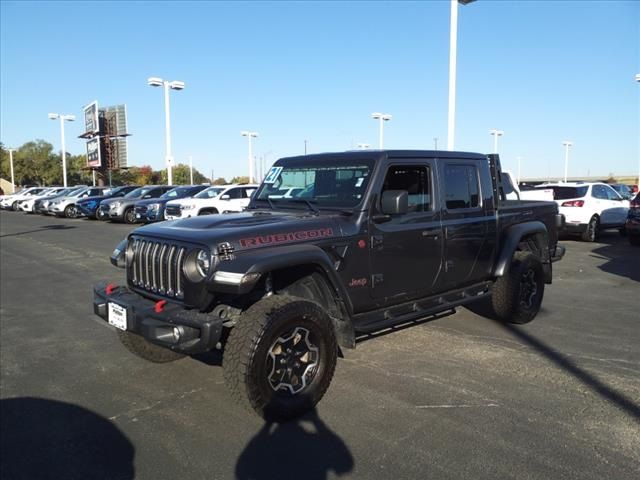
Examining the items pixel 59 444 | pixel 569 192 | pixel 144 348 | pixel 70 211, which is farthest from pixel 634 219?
pixel 70 211

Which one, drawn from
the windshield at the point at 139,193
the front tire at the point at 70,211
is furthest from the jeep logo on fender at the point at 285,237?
the front tire at the point at 70,211

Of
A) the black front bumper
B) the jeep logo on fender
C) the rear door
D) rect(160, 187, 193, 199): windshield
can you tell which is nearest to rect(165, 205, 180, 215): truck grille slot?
rect(160, 187, 193, 199): windshield

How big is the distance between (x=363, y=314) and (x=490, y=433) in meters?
1.36

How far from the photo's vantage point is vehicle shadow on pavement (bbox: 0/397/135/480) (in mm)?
3033

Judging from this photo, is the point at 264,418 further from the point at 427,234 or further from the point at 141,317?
the point at 427,234

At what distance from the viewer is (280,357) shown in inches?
147

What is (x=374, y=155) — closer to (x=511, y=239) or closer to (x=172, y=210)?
(x=511, y=239)

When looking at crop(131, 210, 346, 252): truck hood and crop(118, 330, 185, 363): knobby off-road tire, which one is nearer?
crop(131, 210, 346, 252): truck hood

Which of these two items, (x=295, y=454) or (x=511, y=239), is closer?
(x=295, y=454)

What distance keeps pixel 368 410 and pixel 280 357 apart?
0.75 meters

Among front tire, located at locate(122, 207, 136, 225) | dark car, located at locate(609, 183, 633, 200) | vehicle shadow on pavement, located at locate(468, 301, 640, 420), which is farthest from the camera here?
front tire, located at locate(122, 207, 136, 225)

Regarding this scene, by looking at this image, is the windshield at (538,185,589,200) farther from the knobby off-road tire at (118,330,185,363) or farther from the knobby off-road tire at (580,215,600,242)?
the knobby off-road tire at (118,330,185,363)

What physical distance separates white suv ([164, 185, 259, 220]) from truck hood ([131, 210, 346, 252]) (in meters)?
13.3

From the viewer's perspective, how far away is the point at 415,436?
3393 mm
